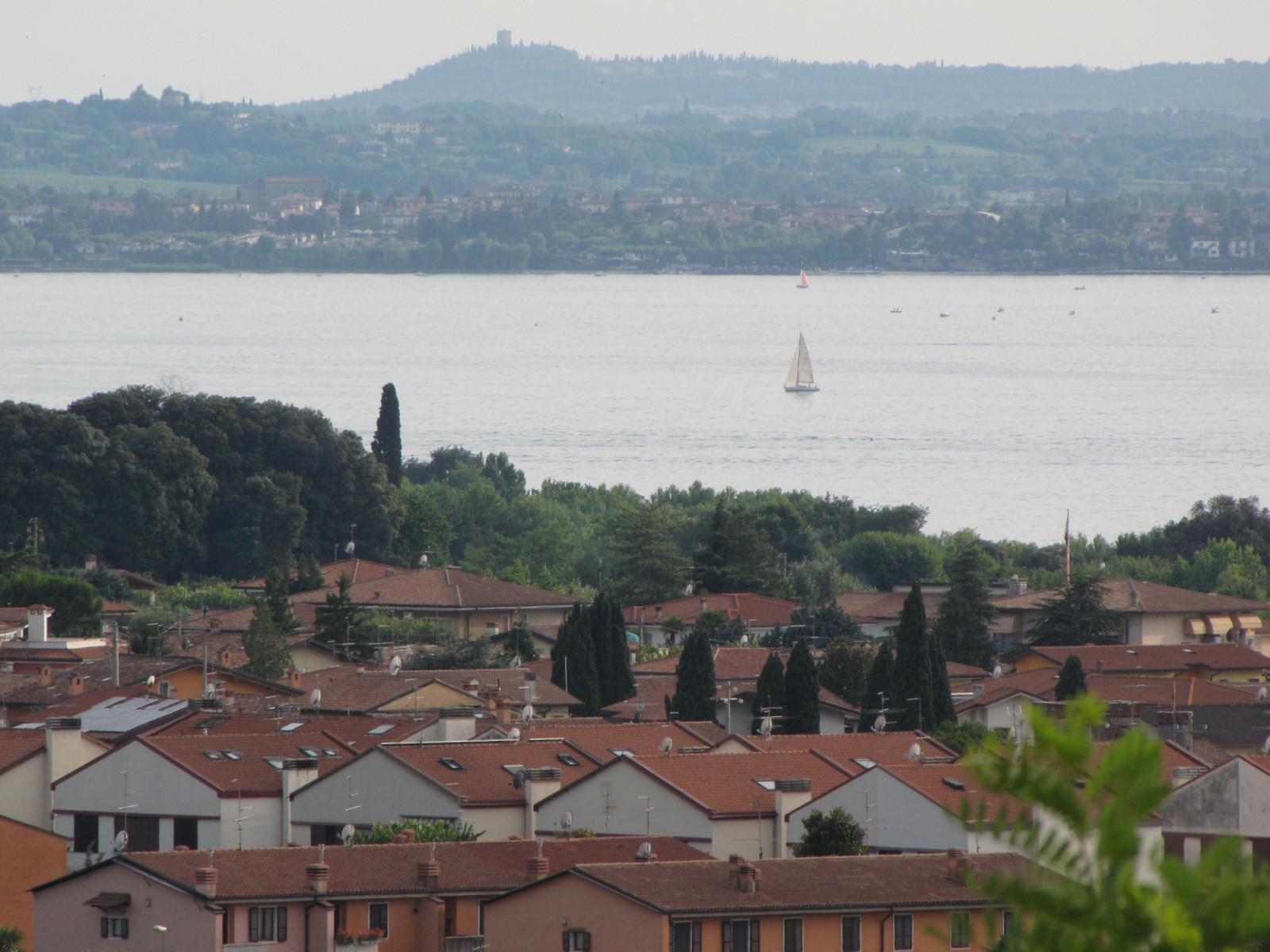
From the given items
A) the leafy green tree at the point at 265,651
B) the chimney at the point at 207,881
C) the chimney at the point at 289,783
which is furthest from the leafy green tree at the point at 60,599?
the chimney at the point at 207,881

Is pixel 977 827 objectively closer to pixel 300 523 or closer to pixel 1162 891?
pixel 1162 891

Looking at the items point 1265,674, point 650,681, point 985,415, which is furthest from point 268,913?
point 985,415

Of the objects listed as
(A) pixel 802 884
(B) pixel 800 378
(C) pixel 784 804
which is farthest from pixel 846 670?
(B) pixel 800 378

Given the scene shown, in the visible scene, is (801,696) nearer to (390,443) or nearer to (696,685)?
(696,685)

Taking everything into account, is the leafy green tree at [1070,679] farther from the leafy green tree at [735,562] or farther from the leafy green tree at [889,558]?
the leafy green tree at [889,558]

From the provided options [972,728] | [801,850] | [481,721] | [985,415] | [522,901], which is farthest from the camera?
[985,415]

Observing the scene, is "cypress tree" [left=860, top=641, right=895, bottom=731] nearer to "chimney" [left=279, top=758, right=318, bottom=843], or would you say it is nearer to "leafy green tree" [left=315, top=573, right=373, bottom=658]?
"leafy green tree" [left=315, top=573, right=373, bottom=658]
